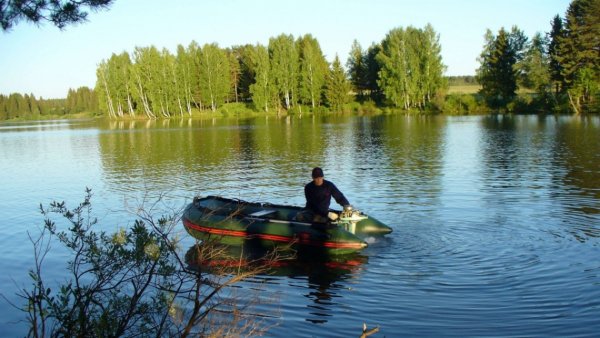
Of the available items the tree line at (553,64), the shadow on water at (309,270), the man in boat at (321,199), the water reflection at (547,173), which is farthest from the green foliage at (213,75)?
the man in boat at (321,199)

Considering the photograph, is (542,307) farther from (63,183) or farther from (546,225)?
(63,183)

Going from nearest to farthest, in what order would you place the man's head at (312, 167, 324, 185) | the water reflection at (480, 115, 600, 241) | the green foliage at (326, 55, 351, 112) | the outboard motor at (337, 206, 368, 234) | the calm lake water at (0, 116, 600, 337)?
the calm lake water at (0, 116, 600, 337) < the man's head at (312, 167, 324, 185) < the outboard motor at (337, 206, 368, 234) < the water reflection at (480, 115, 600, 241) < the green foliage at (326, 55, 351, 112)

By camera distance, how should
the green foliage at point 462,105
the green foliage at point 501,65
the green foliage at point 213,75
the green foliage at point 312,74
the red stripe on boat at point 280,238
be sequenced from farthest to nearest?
the green foliage at point 213,75 → the green foliage at point 312,74 → the green foliage at point 462,105 → the green foliage at point 501,65 → the red stripe on boat at point 280,238

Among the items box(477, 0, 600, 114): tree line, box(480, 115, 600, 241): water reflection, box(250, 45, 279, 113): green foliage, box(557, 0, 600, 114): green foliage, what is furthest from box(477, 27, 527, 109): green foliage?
box(250, 45, 279, 113): green foliage

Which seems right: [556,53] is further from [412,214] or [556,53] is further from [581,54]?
[412,214]

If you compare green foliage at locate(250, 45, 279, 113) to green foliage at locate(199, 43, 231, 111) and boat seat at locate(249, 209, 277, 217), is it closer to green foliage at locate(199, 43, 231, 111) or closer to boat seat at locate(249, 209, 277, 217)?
green foliage at locate(199, 43, 231, 111)

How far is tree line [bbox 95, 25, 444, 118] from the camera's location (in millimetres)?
77125

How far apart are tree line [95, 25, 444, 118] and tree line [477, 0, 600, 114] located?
28.1 ft

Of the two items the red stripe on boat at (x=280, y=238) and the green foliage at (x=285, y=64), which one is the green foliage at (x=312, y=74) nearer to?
the green foliage at (x=285, y=64)

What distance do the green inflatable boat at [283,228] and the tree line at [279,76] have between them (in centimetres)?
6478

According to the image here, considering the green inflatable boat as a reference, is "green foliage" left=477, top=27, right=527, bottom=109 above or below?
above

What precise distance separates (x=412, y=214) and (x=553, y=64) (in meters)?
54.1

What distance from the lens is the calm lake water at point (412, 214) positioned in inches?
368

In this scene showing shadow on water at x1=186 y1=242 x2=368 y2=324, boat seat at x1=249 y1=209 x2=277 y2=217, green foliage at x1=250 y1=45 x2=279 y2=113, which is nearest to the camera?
shadow on water at x1=186 y1=242 x2=368 y2=324
